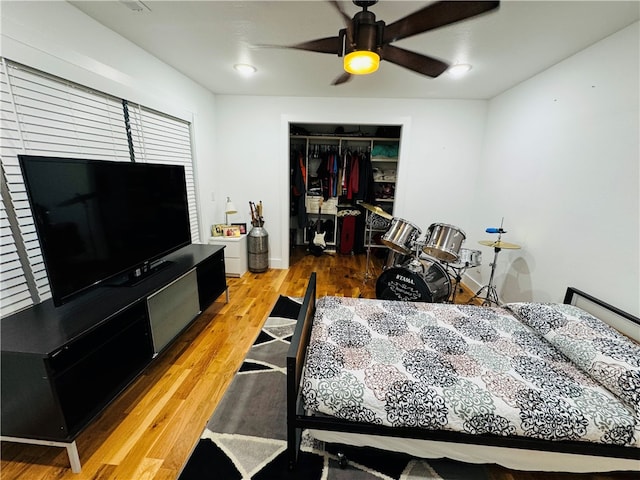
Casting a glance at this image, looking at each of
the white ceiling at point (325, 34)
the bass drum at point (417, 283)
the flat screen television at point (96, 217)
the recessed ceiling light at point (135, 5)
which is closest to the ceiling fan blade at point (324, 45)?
the white ceiling at point (325, 34)

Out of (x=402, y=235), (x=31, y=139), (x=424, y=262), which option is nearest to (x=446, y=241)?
(x=424, y=262)

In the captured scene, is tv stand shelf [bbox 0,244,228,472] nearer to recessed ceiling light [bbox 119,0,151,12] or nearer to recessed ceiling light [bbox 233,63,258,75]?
recessed ceiling light [bbox 119,0,151,12]

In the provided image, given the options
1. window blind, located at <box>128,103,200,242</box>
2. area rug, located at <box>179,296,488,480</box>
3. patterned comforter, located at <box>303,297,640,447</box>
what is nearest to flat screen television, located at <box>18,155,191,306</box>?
window blind, located at <box>128,103,200,242</box>

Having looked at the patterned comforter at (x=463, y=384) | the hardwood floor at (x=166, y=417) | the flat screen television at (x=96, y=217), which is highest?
the flat screen television at (x=96, y=217)

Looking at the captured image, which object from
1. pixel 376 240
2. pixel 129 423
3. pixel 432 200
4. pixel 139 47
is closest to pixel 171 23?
pixel 139 47

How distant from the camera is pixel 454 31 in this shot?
1822 mm

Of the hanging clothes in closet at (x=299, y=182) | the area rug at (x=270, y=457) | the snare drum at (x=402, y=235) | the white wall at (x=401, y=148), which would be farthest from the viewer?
the hanging clothes in closet at (x=299, y=182)

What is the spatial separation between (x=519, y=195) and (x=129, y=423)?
364 cm

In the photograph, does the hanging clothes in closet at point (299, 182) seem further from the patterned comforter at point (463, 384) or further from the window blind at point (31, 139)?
the patterned comforter at point (463, 384)

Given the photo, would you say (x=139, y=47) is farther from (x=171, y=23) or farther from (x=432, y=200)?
(x=432, y=200)

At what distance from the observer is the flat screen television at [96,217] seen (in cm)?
128

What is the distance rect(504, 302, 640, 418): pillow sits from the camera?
45.9 inches

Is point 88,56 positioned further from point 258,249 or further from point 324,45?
point 258,249

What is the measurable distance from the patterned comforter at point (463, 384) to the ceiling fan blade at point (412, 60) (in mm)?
1649
